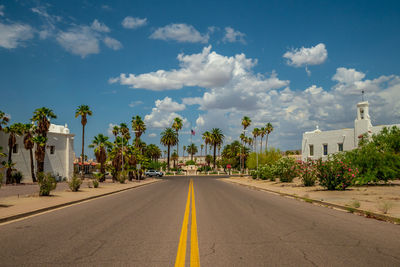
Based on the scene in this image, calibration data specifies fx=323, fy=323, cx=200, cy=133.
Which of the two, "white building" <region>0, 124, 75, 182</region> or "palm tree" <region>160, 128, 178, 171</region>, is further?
"palm tree" <region>160, 128, 178, 171</region>

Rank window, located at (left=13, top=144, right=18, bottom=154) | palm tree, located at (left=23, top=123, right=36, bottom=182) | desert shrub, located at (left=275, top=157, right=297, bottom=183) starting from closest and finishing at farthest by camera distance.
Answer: desert shrub, located at (left=275, top=157, right=297, bottom=183) < palm tree, located at (left=23, top=123, right=36, bottom=182) < window, located at (left=13, top=144, right=18, bottom=154)

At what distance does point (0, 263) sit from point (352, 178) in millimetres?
23156

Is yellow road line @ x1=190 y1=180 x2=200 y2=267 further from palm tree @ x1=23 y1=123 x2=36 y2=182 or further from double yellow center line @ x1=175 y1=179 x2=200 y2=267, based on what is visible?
palm tree @ x1=23 y1=123 x2=36 y2=182

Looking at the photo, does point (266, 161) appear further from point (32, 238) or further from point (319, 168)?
point (32, 238)

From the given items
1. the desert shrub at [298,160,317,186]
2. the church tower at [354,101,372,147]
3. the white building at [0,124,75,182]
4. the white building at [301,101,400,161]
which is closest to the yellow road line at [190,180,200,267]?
the desert shrub at [298,160,317,186]

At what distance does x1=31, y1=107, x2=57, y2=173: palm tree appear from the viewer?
44688mm

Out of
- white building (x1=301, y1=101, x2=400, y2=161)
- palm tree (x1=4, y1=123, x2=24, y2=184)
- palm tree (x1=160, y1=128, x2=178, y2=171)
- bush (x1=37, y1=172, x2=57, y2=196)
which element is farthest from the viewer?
palm tree (x1=160, y1=128, x2=178, y2=171)

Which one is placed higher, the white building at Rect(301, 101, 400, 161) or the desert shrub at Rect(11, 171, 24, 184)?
the white building at Rect(301, 101, 400, 161)

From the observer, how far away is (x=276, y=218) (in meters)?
11.0

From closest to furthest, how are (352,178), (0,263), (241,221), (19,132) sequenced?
(0,263), (241,221), (352,178), (19,132)

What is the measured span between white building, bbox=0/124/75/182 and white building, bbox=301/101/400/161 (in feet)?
128

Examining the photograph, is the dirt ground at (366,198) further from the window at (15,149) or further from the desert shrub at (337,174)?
the window at (15,149)

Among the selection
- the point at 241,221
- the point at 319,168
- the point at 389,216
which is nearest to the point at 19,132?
the point at 319,168

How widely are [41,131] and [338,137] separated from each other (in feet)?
139
